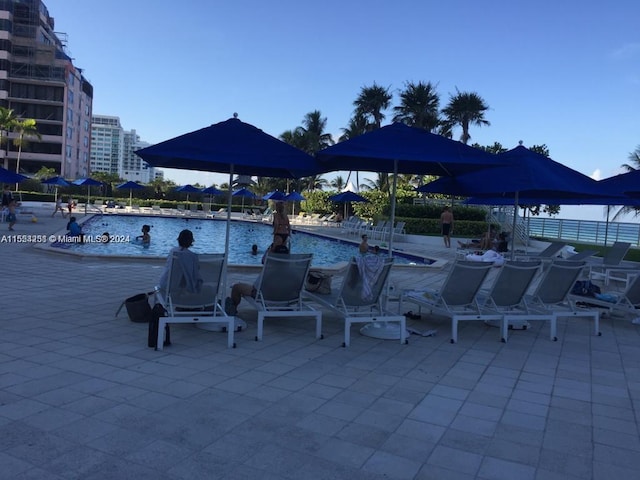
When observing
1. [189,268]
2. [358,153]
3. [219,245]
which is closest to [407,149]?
[358,153]

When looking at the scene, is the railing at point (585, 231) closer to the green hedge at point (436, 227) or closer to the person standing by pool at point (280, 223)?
the green hedge at point (436, 227)

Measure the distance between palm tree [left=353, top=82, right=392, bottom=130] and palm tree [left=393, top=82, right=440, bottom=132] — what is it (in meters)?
2.49

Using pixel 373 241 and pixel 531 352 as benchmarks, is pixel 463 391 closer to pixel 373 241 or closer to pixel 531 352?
pixel 531 352

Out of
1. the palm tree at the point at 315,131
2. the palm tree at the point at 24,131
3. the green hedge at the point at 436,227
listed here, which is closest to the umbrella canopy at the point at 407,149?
the green hedge at the point at 436,227

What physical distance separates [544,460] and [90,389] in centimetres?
304

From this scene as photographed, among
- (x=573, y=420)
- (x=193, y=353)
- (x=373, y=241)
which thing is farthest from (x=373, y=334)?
(x=373, y=241)

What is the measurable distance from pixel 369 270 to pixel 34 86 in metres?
70.5

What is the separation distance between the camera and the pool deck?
2.78m

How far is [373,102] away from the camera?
4094 centimetres

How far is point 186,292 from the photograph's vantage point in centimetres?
511

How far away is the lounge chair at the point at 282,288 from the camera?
17.3ft

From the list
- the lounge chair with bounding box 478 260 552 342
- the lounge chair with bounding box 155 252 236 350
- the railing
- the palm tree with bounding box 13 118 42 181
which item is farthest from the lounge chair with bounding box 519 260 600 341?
the palm tree with bounding box 13 118 42 181

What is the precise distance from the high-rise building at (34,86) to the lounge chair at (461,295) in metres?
66.0

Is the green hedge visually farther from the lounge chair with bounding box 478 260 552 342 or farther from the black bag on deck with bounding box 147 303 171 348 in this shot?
the black bag on deck with bounding box 147 303 171 348
